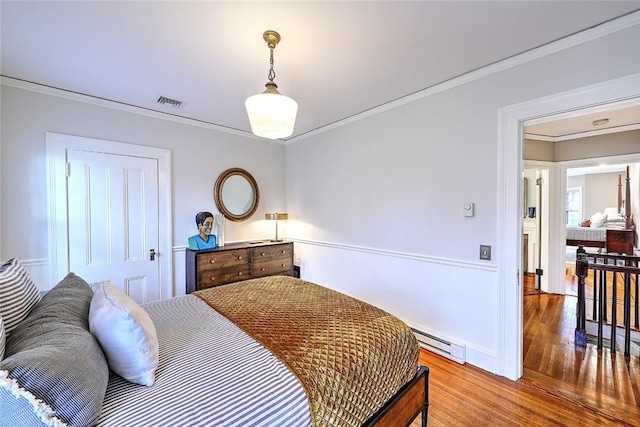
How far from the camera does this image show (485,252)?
2.33 metres

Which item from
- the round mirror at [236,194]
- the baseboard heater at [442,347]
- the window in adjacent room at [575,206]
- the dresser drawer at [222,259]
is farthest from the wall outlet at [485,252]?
the window in adjacent room at [575,206]

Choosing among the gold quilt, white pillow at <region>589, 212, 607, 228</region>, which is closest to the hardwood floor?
the gold quilt

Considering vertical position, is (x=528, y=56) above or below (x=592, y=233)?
above

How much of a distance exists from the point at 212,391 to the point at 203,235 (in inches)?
107

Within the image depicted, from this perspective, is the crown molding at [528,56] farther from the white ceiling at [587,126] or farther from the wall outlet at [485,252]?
the wall outlet at [485,252]

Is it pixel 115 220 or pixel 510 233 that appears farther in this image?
pixel 115 220

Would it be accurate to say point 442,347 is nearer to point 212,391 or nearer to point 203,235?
point 212,391

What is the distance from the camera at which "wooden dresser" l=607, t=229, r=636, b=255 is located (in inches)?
188

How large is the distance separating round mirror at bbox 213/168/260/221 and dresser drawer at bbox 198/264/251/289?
0.80m

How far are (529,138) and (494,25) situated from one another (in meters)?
3.04

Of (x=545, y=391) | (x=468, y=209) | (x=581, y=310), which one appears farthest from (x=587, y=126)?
(x=545, y=391)

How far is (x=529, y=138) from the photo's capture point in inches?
160

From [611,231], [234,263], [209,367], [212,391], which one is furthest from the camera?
[611,231]

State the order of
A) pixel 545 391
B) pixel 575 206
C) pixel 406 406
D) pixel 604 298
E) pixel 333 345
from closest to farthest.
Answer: pixel 333 345, pixel 406 406, pixel 545 391, pixel 604 298, pixel 575 206
